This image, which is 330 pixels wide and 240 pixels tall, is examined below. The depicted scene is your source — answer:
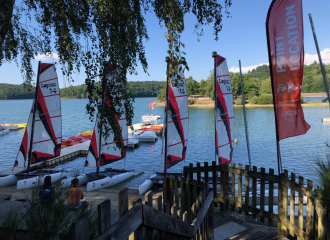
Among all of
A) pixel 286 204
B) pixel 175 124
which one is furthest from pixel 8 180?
pixel 286 204

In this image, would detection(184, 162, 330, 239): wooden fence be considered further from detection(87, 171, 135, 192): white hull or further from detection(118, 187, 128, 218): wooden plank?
detection(87, 171, 135, 192): white hull

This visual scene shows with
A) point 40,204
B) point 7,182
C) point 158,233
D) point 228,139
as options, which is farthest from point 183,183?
point 7,182

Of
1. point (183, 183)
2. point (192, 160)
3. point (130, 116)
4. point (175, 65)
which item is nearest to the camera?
point (175, 65)

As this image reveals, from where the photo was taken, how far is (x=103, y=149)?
45.1 feet

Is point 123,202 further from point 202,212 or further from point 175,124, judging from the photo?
point 175,124

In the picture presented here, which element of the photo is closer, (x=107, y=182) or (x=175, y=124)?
(x=107, y=182)

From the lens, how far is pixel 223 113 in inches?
532

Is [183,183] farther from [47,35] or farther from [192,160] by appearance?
[192,160]

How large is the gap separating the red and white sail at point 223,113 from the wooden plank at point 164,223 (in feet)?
35.9

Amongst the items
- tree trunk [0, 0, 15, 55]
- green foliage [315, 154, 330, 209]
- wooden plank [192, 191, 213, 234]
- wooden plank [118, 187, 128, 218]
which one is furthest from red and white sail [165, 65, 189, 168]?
wooden plank [118, 187, 128, 218]

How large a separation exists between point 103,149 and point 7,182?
15.7 feet

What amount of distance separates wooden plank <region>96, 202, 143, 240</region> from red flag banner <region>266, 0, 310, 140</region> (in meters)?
3.66

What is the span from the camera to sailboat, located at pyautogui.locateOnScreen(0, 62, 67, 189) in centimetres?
1312

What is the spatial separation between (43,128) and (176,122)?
678 cm
